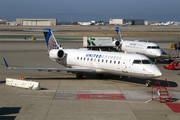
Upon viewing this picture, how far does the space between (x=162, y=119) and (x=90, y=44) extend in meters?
36.2

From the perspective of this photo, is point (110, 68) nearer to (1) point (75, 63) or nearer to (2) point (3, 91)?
(1) point (75, 63)

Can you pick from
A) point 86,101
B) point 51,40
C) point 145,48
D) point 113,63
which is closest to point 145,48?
point 145,48

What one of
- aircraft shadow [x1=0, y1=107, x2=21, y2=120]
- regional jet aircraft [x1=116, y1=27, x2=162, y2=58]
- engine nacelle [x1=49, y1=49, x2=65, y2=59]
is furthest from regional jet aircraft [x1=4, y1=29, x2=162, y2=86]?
regional jet aircraft [x1=116, y1=27, x2=162, y2=58]

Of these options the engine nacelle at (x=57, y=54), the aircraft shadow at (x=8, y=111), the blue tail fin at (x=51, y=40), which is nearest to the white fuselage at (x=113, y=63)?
the engine nacelle at (x=57, y=54)

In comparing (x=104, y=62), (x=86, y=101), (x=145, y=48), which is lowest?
(x=86, y=101)

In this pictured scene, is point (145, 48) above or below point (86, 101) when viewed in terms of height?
above

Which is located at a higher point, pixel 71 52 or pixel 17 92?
pixel 71 52

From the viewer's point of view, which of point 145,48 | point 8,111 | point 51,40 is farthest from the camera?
point 145,48

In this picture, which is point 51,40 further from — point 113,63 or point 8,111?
point 8,111

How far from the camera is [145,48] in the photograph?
35.6 meters

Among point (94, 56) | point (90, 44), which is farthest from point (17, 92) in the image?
point (90, 44)

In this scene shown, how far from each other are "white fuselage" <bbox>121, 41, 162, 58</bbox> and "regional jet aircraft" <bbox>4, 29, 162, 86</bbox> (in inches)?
471

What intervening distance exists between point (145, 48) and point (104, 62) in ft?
45.7

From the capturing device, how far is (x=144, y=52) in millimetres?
35719
